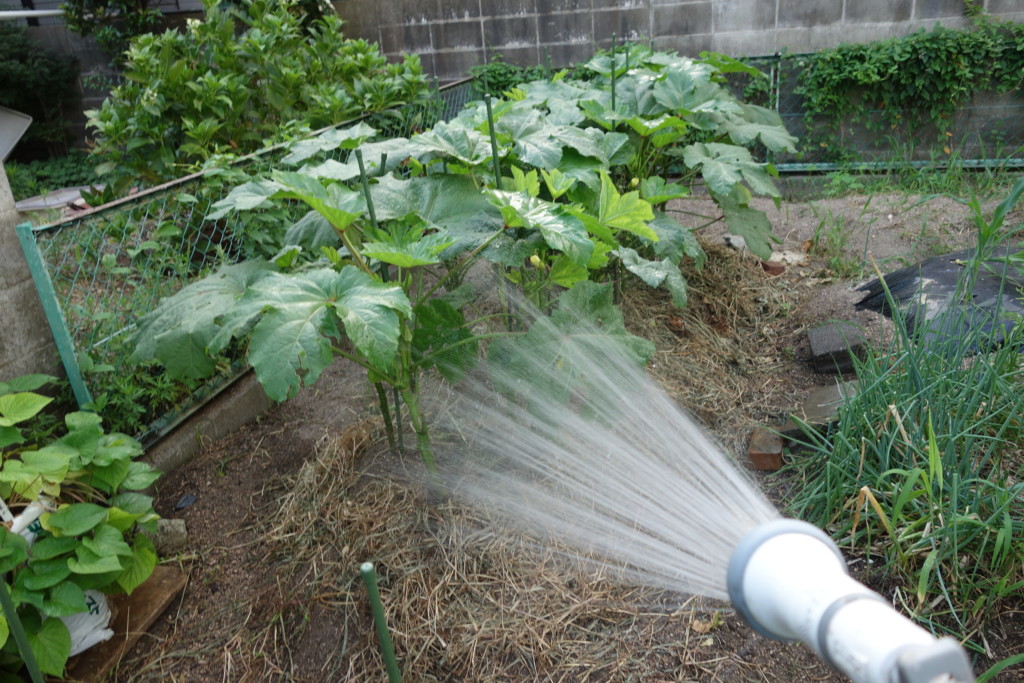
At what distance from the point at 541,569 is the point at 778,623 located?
1231 millimetres

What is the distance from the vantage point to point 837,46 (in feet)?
19.8

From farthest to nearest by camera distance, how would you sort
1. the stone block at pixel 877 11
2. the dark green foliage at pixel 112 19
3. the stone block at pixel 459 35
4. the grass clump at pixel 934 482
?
1. the dark green foliage at pixel 112 19
2. the stone block at pixel 459 35
3. the stone block at pixel 877 11
4. the grass clump at pixel 934 482

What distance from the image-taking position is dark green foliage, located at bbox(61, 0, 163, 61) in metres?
7.32

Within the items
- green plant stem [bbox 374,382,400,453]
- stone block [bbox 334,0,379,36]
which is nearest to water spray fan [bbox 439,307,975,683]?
green plant stem [bbox 374,382,400,453]

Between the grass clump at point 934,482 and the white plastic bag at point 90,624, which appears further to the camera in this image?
the white plastic bag at point 90,624

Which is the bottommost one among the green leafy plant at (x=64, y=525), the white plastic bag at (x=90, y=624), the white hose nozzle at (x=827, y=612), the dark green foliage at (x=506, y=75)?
the white plastic bag at (x=90, y=624)

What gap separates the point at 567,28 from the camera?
662 centimetres

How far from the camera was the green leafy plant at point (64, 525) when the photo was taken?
5.53ft

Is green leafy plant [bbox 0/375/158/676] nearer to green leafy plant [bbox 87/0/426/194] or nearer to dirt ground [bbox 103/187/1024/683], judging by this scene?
dirt ground [bbox 103/187/1024/683]

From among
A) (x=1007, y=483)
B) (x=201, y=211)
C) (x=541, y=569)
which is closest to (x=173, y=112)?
(x=201, y=211)

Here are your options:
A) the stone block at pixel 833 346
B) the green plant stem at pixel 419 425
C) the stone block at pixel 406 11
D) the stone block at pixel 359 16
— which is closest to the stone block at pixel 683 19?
the stone block at pixel 406 11

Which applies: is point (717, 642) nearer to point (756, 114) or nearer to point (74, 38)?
point (756, 114)

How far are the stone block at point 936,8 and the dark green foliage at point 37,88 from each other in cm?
879

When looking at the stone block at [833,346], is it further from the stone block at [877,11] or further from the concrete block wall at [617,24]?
the stone block at [877,11]
